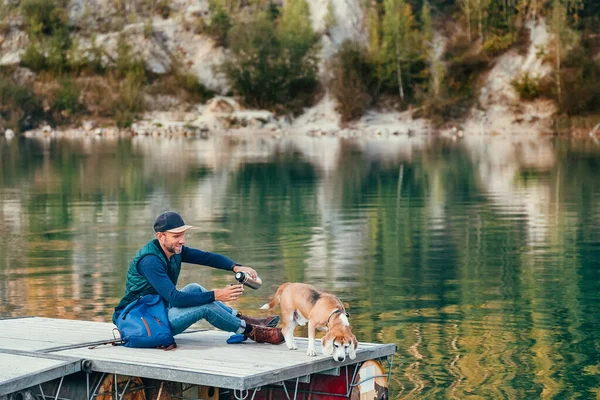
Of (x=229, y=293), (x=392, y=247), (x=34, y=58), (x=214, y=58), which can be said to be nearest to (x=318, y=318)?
(x=229, y=293)

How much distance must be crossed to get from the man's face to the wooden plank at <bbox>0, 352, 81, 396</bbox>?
129cm

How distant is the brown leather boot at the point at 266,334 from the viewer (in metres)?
9.73

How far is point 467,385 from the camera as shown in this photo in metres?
11.0

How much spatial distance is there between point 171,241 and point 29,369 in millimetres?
1620

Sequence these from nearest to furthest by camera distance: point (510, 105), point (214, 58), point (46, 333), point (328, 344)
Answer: point (328, 344), point (46, 333), point (510, 105), point (214, 58)

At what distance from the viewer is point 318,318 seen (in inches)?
353

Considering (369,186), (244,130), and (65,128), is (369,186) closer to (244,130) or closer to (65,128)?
(244,130)

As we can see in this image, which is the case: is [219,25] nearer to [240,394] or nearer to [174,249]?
[174,249]

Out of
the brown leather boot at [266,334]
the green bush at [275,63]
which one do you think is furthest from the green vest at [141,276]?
the green bush at [275,63]

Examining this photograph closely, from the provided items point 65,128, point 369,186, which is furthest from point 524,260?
point 65,128

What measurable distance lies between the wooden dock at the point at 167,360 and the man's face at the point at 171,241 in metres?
0.75

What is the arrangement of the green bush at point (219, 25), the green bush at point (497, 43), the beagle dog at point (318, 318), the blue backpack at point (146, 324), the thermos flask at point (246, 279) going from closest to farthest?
the beagle dog at point (318, 318)
the blue backpack at point (146, 324)
the thermos flask at point (246, 279)
the green bush at point (497, 43)
the green bush at point (219, 25)

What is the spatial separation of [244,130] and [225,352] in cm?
7553

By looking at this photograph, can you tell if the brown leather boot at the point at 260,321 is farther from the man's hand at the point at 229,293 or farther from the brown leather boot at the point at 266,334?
the man's hand at the point at 229,293
